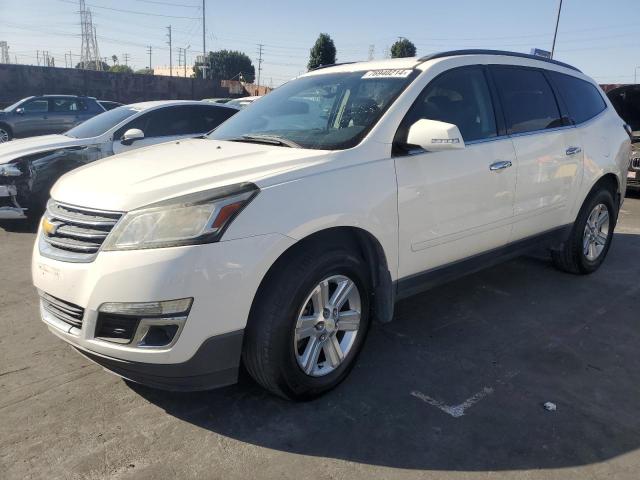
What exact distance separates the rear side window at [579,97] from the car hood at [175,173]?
2.79 m

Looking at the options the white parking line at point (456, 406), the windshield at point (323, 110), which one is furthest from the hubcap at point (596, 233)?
the windshield at point (323, 110)

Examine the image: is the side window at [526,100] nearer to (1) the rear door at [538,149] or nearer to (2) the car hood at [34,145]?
(1) the rear door at [538,149]

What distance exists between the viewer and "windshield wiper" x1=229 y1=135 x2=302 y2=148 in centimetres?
321

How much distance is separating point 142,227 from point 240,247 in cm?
45

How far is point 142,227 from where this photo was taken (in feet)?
8.03

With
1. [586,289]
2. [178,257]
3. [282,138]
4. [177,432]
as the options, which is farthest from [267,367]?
[586,289]

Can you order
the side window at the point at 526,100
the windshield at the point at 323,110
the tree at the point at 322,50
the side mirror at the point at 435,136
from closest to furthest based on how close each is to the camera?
the side mirror at the point at 435,136 < the windshield at the point at 323,110 < the side window at the point at 526,100 < the tree at the point at 322,50

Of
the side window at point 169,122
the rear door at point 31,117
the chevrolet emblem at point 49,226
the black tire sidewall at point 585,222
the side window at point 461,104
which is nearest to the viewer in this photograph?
the chevrolet emblem at point 49,226

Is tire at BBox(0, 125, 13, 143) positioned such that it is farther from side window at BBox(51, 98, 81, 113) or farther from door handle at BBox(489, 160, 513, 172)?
door handle at BBox(489, 160, 513, 172)

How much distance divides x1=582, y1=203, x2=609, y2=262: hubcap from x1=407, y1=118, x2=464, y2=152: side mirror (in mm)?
2592

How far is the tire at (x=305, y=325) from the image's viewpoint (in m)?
2.62

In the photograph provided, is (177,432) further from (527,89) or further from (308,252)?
(527,89)

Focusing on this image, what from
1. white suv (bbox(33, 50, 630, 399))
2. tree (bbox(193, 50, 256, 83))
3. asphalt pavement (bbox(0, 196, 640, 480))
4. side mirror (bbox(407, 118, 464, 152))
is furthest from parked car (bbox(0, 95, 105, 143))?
tree (bbox(193, 50, 256, 83))

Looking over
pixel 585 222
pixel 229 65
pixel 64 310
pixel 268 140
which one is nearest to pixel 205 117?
pixel 268 140
